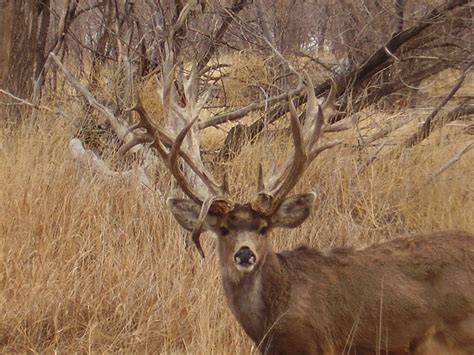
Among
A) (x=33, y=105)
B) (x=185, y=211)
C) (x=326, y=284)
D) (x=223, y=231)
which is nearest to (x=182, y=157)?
(x=185, y=211)

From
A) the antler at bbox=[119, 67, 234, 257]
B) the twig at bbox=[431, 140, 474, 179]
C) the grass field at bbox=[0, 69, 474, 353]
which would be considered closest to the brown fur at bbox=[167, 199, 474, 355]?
the antler at bbox=[119, 67, 234, 257]

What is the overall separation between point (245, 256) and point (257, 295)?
0.36 m

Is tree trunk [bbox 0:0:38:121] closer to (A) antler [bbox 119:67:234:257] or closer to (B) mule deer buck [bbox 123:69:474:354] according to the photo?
(A) antler [bbox 119:67:234:257]

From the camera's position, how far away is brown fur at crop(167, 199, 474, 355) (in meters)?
4.46

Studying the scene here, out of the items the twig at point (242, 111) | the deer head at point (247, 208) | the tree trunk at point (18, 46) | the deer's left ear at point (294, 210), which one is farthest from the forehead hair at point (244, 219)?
the tree trunk at point (18, 46)

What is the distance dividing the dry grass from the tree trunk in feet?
3.00

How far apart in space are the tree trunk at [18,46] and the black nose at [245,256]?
445cm

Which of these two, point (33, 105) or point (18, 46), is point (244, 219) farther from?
point (18, 46)

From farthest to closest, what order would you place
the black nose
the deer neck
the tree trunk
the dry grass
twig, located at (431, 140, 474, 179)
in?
the tree trunk → twig, located at (431, 140, 474, 179) → the dry grass → the deer neck → the black nose

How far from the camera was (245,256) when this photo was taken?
4.32 meters

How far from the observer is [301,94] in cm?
823

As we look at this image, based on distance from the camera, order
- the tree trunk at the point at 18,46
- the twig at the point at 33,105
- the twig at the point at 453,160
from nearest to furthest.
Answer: the twig at the point at 453,160
the twig at the point at 33,105
the tree trunk at the point at 18,46

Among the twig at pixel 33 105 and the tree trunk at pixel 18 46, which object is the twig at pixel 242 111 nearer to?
the twig at pixel 33 105

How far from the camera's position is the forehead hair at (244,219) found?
451 centimetres
